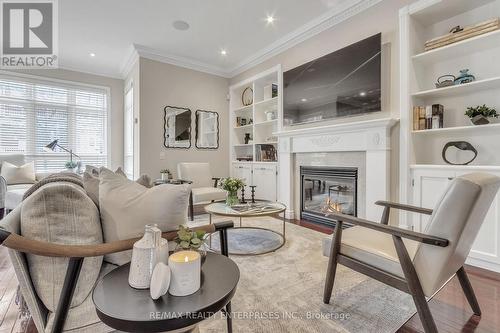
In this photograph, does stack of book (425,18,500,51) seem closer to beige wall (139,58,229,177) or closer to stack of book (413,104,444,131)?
stack of book (413,104,444,131)

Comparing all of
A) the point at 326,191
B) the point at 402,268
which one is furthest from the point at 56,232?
the point at 326,191

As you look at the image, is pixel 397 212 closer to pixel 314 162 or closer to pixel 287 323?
pixel 314 162

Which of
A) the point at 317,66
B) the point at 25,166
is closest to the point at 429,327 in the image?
the point at 317,66

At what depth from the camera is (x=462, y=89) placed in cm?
246

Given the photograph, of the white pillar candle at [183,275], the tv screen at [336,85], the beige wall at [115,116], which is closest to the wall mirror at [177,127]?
the beige wall at [115,116]

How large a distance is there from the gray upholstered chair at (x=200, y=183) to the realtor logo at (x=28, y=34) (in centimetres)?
280

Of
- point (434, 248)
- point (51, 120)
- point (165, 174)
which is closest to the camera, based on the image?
point (434, 248)

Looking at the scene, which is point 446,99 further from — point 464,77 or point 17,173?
point 17,173

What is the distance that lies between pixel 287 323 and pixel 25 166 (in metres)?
5.36

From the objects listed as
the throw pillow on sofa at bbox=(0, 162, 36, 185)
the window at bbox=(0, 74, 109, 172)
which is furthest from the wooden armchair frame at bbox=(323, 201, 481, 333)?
the window at bbox=(0, 74, 109, 172)

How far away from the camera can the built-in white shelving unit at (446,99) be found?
2.29 m

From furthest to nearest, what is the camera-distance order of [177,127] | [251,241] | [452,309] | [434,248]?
[177,127] < [251,241] < [452,309] < [434,248]

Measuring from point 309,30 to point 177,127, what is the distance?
287cm

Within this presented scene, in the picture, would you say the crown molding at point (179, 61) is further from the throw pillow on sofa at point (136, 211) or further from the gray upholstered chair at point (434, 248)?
the gray upholstered chair at point (434, 248)
